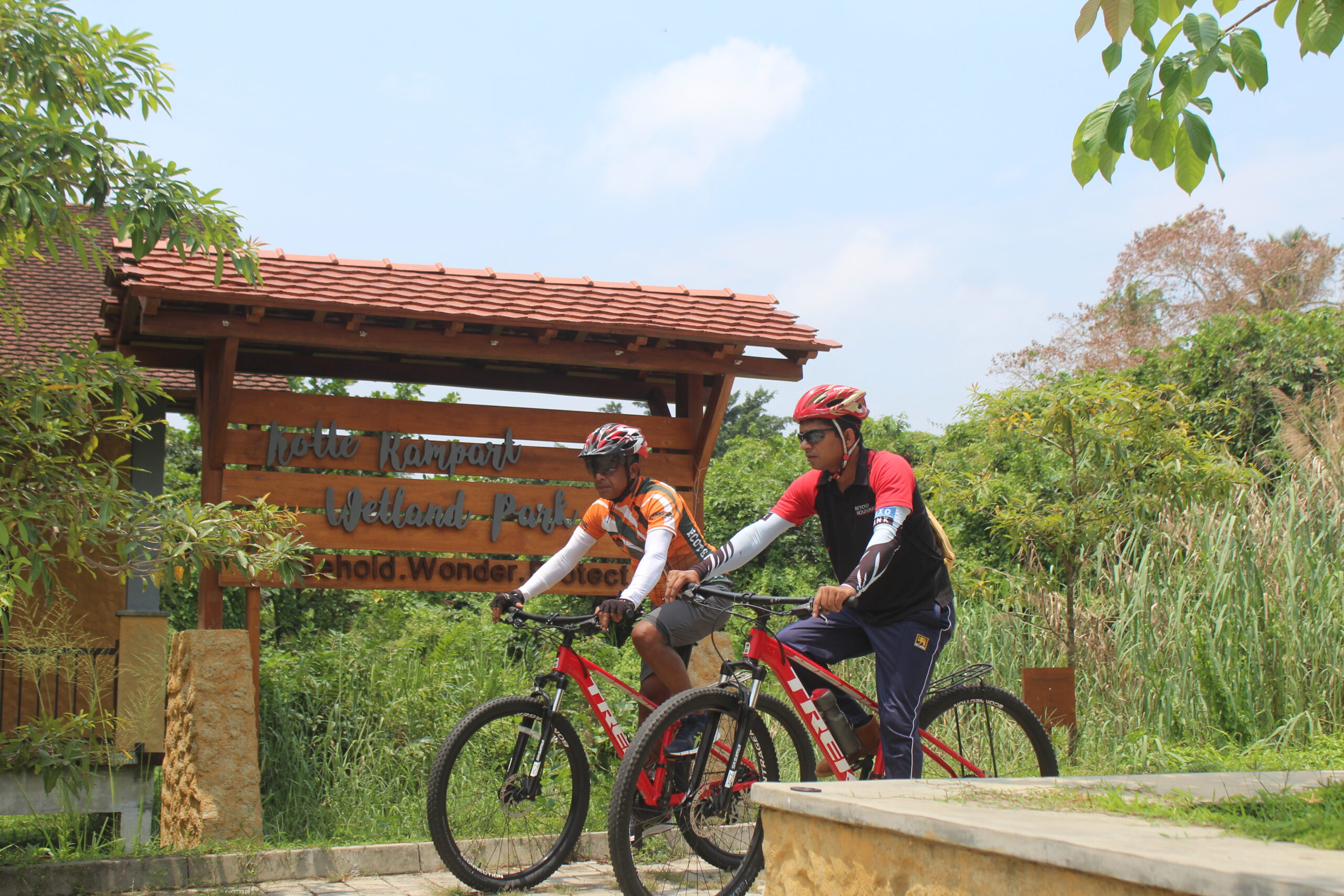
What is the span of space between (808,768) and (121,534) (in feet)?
12.1

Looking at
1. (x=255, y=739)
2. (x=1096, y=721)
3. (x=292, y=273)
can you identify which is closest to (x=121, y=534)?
(x=255, y=739)

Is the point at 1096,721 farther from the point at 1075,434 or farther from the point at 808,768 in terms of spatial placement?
the point at 808,768

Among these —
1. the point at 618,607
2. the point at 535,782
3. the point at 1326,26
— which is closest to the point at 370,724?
the point at 535,782

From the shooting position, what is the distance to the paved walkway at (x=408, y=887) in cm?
536

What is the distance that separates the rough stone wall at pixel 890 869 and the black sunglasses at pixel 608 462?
2.33 m

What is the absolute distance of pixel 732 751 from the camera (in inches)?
191

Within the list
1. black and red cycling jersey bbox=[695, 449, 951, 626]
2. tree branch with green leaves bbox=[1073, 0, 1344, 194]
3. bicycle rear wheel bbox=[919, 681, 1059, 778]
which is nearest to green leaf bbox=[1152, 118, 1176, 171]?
tree branch with green leaves bbox=[1073, 0, 1344, 194]

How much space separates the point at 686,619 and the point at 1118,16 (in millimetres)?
3188

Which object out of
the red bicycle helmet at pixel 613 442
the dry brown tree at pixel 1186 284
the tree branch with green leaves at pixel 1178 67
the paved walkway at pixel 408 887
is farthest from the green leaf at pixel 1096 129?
the dry brown tree at pixel 1186 284

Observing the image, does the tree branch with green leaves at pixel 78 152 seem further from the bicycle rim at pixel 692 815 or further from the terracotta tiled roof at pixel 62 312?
the terracotta tiled roof at pixel 62 312

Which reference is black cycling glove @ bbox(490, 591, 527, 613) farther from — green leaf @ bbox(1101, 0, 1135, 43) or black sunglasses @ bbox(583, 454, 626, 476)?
green leaf @ bbox(1101, 0, 1135, 43)

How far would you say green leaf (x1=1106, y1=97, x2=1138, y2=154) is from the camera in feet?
11.8

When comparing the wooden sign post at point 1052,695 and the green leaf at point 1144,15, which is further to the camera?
the wooden sign post at point 1052,695

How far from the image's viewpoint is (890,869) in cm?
320
